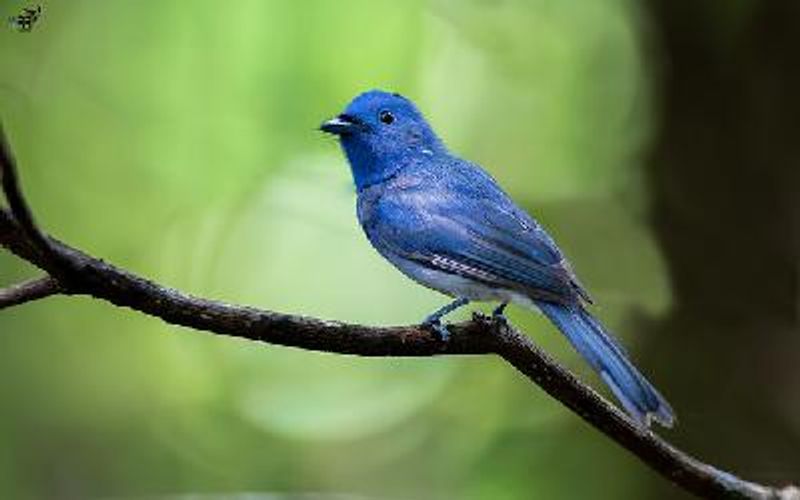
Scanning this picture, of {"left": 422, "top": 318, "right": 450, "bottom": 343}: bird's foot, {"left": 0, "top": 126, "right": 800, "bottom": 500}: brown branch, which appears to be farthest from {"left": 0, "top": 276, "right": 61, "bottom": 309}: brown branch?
{"left": 422, "top": 318, "right": 450, "bottom": 343}: bird's foot

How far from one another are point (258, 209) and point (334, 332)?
4922mm

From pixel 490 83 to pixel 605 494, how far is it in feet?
7.68

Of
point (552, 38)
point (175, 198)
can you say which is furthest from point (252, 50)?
point (552, 38)

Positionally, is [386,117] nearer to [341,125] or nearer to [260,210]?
[341,125]

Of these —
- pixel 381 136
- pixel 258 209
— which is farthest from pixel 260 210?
pixel 381 136

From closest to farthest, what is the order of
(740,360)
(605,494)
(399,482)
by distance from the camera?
(740,360)
(605,494)
(399,482)

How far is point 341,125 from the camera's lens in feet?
10.9

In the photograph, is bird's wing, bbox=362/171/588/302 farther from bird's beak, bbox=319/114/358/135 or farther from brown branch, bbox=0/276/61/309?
brown branch, bbox=0/276/61/309

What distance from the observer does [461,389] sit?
20.8 ft

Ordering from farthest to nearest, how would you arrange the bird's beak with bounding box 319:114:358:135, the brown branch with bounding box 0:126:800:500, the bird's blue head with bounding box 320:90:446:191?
the bird's blue head with bounding box 320:90:446:191 < the bird's beak with bounding box 319:114:358:135 < the brown branch with bounding box 0:126:800:500

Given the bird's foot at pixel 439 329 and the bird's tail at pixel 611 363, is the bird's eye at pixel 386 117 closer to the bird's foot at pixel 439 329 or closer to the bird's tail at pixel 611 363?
the bird's tail at pixel 611 363

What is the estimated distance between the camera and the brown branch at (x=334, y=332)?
72.9 inches

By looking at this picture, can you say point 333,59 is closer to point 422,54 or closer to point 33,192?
point 422,54

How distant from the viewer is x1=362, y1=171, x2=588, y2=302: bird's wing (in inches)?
115
